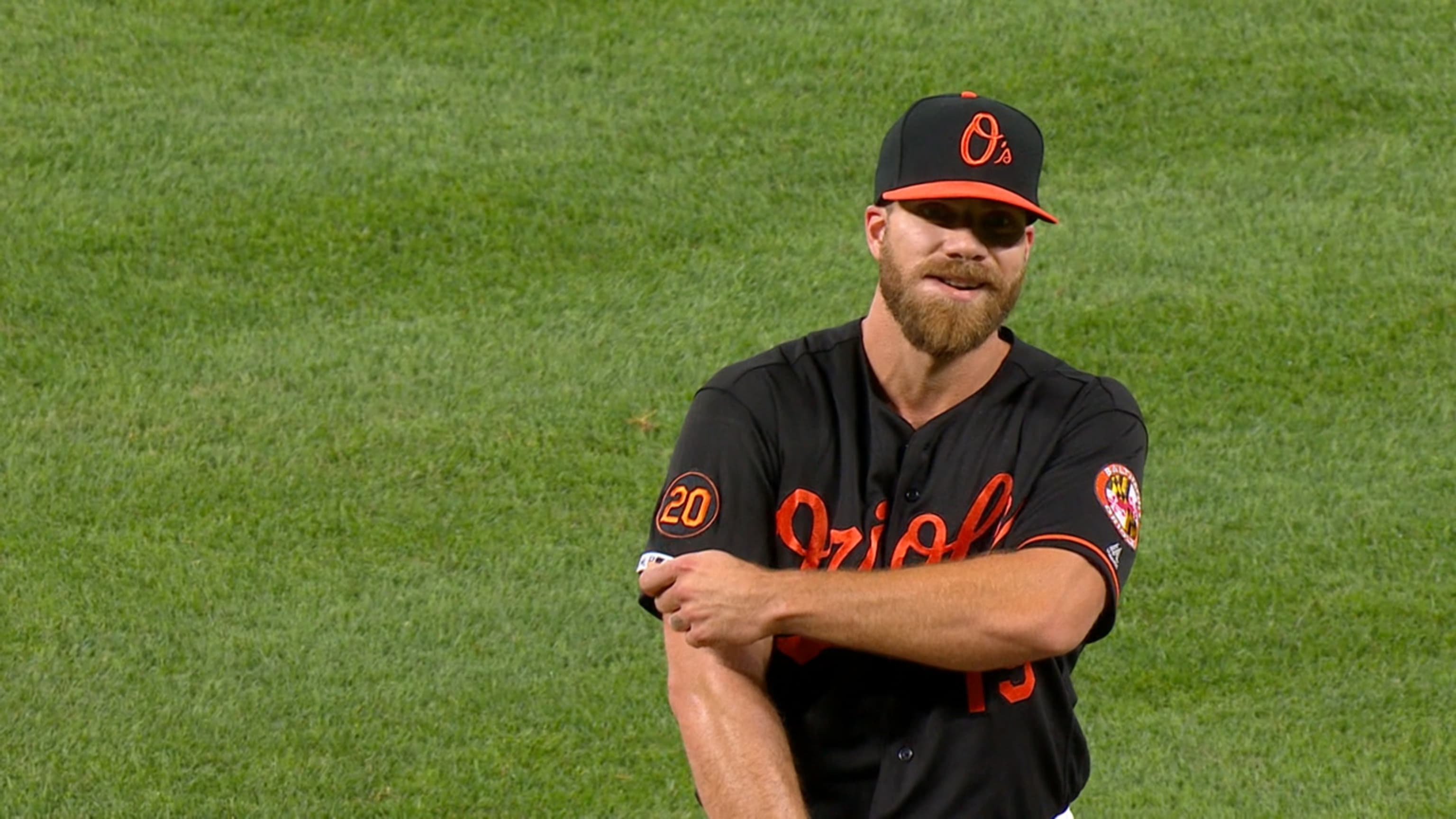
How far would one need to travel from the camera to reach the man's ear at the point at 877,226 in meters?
3.47

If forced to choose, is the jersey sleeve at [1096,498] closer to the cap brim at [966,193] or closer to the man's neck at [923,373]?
the man's neck at [923,373]

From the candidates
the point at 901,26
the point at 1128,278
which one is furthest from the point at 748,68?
the point at 1128,278

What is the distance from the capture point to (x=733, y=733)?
10.4 feet

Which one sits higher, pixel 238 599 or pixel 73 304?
pixel 73 304

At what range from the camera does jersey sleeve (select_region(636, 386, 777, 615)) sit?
3301mm

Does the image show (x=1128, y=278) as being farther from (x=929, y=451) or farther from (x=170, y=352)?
(x=929, y=451)

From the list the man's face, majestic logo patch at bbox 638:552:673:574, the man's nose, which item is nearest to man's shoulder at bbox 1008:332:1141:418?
the man's face

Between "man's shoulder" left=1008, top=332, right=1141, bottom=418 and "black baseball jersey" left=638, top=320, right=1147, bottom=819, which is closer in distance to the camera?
"black baseball jersey" left=638, top=320, right=1147, bottom=819

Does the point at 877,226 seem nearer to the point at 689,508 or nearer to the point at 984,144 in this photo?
the point at 984,144

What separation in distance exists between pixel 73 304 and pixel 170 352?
0.59m

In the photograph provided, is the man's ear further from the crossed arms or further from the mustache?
the crossed arms

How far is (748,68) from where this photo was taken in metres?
9.87

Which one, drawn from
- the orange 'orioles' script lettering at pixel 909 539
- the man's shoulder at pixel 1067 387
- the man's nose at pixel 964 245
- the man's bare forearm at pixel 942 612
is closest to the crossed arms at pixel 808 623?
the man's bare forearm at pixel 942 612

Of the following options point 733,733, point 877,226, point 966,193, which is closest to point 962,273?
point 966,193
